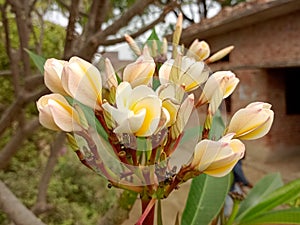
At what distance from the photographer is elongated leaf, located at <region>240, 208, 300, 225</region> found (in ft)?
2.22

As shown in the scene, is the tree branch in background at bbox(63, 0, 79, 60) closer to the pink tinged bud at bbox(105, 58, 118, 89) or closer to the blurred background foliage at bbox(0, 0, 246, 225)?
the pink tinged bud at bbox(105, 58, 118, 89)

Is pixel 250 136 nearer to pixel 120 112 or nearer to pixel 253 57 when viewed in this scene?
pixel 120 112

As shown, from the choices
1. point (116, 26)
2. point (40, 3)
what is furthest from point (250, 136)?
point (40, 3)

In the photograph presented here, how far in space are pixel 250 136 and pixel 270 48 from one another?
194 inches

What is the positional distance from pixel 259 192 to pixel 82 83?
2.49 ft

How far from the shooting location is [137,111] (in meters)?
0.35

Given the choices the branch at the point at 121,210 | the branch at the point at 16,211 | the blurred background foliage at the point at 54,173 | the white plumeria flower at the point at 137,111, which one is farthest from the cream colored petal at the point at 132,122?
the blurred background foliage at the point at 54,173

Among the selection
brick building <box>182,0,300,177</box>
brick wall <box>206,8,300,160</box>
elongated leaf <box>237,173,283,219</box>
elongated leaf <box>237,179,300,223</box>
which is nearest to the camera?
elongated leaf <box>237,179,300,223</box>

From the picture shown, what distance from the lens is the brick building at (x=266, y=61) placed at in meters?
4.73

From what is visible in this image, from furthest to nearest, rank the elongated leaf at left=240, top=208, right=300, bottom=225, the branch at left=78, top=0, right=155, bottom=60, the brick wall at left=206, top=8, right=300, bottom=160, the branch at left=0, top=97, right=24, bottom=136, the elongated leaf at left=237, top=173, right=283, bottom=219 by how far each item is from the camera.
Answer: the brick wall at left=206, top=8, right=300, bottom=160 → the branch at left=0, top=97, right=24, bottom=136 → the branch at left=78, top=0, right=155, bottom=60 → the elongated leaf at left=237, top=173, right=283, bottom=219 → the elongated leaf at left=240, top=208, right=300, bottom=225

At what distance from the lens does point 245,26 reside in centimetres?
539

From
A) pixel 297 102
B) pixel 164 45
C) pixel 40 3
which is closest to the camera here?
pixel 164 45

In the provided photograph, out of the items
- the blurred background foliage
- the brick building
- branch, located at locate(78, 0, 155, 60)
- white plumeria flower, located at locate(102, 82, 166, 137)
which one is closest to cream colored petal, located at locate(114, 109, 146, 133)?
white plumeria flower, located at locate(102, 82, 166, 137)

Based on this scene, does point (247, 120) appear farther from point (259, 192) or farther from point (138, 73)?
point (259, 192)
